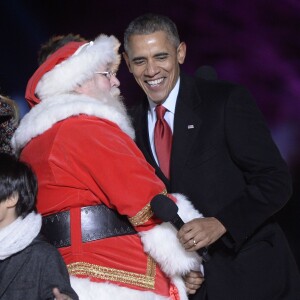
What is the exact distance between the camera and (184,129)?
2346 mm

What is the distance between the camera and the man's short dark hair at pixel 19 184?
199 cm

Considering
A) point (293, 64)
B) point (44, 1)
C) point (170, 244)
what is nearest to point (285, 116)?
point (293, 64)

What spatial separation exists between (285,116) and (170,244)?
2.27 meters

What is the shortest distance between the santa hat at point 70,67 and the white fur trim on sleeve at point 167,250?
0.63 metres

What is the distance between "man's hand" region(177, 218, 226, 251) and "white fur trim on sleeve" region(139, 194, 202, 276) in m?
0.07

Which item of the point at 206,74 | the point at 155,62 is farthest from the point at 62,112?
the point at 206,74

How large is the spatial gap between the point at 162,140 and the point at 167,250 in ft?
1.80

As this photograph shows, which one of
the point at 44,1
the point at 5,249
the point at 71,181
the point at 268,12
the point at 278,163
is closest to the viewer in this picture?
the point at 5,249

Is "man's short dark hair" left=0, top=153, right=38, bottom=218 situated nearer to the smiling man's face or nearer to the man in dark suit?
the man in dark suit

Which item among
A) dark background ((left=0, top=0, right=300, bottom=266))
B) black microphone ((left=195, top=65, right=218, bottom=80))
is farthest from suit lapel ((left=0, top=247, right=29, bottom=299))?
dark background ((left=0, top=0, right=300, bottom=266))

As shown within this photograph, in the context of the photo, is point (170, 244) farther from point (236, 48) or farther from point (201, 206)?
point (236, 48)

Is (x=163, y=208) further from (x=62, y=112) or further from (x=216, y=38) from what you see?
(x=216, y=38)

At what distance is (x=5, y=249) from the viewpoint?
1.89 meters

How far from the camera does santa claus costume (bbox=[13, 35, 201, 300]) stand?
1996 mm
